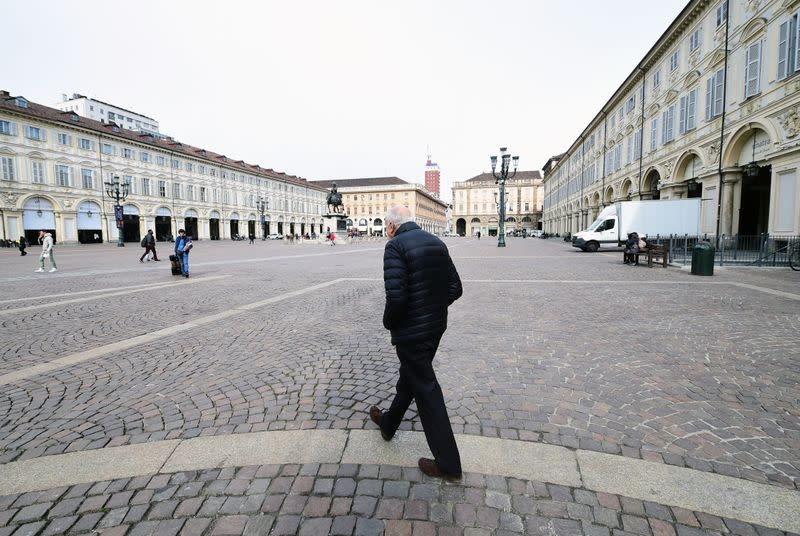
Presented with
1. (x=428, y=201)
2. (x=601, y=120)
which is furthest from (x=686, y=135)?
(x=428, y=201)

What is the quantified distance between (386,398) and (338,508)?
1.40 meters

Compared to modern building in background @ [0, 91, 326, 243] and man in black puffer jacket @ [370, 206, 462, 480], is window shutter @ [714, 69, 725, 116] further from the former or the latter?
modern building in background @ [0, 91, 326, 243]

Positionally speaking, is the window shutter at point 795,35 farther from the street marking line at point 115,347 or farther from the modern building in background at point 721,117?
the street marking line at point 115,347

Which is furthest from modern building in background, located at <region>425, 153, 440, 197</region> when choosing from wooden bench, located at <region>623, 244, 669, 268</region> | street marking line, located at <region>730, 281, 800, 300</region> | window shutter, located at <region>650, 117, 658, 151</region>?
street marking line, located at <region>730, 281, 800, 300</region>

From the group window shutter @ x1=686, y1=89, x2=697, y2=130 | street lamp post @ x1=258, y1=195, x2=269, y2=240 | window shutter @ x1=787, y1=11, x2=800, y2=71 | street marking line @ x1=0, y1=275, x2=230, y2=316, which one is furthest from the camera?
street lamp post @ x1=258, y1=195, x2=269, y2=240

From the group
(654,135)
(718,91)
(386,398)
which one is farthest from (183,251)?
(654,135)

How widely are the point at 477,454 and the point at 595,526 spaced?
81cm

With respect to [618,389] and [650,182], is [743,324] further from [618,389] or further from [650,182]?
[650,182]

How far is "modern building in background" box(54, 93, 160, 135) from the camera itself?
78.6 meters

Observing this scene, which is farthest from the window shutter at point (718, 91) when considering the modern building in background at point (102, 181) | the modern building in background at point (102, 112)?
the modern building in background at point (102, 112)

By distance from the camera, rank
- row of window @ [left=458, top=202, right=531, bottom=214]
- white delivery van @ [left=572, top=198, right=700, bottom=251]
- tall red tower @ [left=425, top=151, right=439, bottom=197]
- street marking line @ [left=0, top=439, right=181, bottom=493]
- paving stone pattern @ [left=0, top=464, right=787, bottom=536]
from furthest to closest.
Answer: tall red tower @ [left=425, top=151, right=439, bottom=197] < row of window @ [left=458, top=202, right=531, bottom=214] < white delivery van @ [left=572, top=198, right=700, bottom=251] < street marking line @ [left=0, top=439, right=181, bottom=493] < paving stone pattern @ [left=0, top=464, right=787, bottom=536]

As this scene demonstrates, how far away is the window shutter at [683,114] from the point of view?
22011 mm

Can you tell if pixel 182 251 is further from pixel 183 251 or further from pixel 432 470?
pixel 432 470

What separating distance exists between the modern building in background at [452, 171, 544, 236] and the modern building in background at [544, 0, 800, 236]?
217 ft
